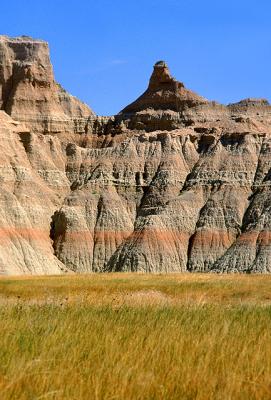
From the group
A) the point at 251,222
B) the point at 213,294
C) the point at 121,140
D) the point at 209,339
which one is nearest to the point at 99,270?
the point at 251,222

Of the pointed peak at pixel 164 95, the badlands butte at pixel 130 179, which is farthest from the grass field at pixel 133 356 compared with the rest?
the pointed peak at pixel 164 95

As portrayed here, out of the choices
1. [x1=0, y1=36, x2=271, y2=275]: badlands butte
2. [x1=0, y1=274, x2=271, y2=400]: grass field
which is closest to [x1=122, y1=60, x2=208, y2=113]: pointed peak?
[x1=0, y1=36, x2=271, y2=275]: badlands butte

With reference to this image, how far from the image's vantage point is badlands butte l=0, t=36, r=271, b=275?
3376 inches

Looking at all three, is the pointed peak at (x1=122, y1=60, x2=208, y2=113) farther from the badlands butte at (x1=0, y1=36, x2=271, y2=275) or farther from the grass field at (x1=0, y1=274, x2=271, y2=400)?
the grass field at (x1=0, y1=274, x2=271, y2=400)

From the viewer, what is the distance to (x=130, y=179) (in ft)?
327

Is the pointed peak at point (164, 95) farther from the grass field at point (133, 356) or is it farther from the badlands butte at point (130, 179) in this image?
the grass field at point (133, 356)

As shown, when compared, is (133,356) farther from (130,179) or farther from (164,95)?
(164,95)

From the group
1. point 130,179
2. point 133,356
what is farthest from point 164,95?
point 133,356

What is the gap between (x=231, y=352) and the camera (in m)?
11.4

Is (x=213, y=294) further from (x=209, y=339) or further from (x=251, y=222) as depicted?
(x=251, y=222)

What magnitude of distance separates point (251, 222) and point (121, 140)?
29253mm

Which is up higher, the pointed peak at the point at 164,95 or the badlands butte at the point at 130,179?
the pointed peak at the point at 164,95

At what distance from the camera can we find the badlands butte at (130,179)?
85750 millimetres

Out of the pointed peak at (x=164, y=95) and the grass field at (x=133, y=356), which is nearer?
the grass field at (x=133, y=356)
